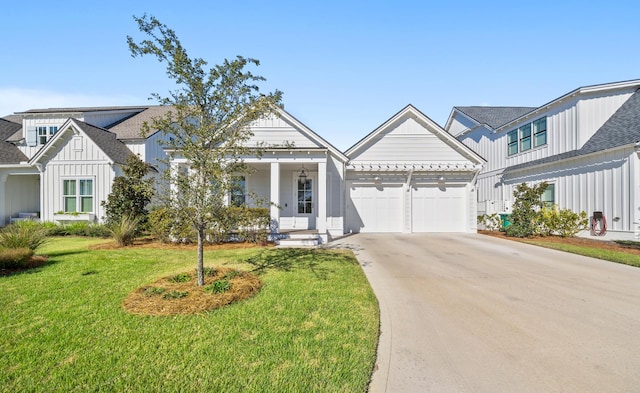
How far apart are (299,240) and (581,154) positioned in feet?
42.4

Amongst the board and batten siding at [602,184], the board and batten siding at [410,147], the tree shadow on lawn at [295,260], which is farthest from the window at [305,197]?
the board and batten siding at [602,184]

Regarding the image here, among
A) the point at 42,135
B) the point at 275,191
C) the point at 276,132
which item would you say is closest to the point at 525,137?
the point at 276,132

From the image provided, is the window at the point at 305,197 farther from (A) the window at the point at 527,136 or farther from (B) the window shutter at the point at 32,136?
(B) the window shutter at the point at 32,136

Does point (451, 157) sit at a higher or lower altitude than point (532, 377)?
higher

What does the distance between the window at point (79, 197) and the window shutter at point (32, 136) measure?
18.3 feet

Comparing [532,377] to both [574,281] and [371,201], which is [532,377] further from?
[371,201]

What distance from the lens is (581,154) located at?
40.2 ft

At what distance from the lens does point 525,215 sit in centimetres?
1270

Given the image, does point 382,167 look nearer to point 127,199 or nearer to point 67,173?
point 127,199

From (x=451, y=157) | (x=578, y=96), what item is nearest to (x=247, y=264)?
(x=451, y=157)

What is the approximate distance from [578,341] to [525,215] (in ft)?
35.8

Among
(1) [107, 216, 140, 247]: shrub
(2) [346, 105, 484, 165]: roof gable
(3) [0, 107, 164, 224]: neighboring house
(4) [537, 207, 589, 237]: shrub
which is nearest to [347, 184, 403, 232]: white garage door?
(2) [346, 105, 484, 165]: roof gable

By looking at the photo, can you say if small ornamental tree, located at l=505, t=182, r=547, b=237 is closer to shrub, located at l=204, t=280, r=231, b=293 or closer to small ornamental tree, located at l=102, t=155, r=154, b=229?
shrub, located at l=204, t=280, r=231, b=293

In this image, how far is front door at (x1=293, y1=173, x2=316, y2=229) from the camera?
45.3 ft
